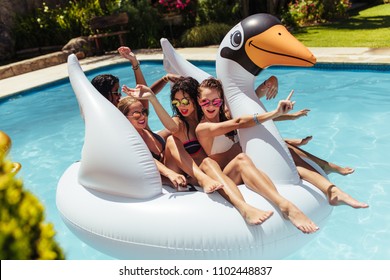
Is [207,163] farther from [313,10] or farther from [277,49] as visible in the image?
[313,10]

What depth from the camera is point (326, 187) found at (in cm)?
283

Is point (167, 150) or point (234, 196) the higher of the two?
point (167, 150)

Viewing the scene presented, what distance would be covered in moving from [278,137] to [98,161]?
47.5 inches

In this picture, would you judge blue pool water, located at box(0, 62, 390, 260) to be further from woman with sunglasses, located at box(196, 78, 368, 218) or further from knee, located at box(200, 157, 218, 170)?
knee, located at box(200, 157, 218, 170)

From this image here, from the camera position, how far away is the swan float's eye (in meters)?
2.85

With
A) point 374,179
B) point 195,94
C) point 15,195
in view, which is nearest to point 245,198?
point 195,94

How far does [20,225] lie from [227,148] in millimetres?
2096

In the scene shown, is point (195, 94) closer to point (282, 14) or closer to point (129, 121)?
point (129, 121)

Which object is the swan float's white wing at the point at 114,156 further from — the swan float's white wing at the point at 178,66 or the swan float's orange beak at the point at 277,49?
the swan float's orange beak at the point at 277,49

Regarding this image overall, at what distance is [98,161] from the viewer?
9.39 ft

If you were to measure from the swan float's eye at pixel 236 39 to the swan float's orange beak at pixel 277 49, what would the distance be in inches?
2.3


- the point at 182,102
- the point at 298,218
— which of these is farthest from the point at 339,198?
the point at 182,102

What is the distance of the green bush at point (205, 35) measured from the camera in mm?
11469

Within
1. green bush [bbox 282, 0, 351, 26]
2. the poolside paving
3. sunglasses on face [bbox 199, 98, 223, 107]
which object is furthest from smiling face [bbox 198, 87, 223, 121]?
green bush [bbox 282, 0, 351, 26]
